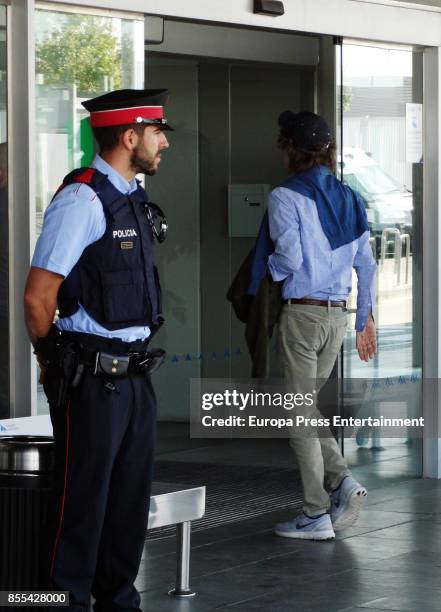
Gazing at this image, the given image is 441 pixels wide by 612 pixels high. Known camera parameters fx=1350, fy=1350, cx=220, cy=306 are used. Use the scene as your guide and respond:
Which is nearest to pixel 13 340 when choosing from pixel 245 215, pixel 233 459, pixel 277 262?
pixel 277 262

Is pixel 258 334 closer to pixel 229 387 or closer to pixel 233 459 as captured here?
pixel 233 459

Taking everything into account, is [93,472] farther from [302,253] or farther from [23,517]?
[302,253]

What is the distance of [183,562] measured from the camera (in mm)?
5266

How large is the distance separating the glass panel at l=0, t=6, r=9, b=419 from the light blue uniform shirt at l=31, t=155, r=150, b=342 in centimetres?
182

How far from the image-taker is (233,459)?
9.16 m

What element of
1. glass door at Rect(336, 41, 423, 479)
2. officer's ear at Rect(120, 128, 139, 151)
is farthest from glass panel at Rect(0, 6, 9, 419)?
glass door at Rect(336, 41, 423, 479)

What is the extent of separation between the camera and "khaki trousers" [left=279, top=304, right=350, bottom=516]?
6289 mm

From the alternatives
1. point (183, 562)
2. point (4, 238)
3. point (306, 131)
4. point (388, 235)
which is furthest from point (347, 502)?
point (388, 235)

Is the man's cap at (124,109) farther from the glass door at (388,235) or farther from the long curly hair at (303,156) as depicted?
the glass door at (388,235)

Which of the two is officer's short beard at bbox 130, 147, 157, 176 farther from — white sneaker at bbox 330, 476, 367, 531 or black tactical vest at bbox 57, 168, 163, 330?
white sneaker at bbox 330, 476, 367, 531

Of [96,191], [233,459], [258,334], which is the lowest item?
[233,459]

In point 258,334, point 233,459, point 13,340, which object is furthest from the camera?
point 233,459

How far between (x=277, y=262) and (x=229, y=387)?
160 inches

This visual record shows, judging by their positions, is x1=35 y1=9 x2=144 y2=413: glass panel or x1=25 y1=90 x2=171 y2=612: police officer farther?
Answer: x1=35 y1=9 x2=144 y2=413: glass panel
